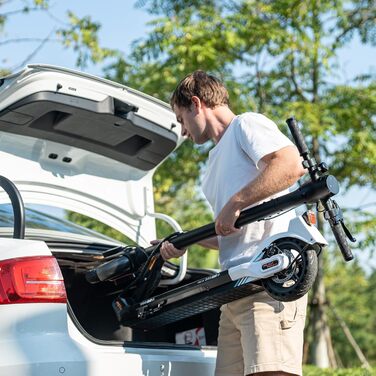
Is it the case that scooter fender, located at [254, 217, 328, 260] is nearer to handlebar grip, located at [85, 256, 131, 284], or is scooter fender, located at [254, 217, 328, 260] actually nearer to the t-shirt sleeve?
the t-shirt sleeve

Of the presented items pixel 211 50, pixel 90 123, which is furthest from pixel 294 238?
pixel 211 50

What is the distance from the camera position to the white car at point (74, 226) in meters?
2.88

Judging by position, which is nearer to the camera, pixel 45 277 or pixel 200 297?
pixel 45 277

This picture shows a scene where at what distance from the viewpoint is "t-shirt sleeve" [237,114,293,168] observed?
3.13 m

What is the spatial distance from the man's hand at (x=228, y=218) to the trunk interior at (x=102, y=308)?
0.91 meters

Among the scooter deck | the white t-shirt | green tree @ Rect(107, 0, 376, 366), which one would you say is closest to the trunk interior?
the scooter deck

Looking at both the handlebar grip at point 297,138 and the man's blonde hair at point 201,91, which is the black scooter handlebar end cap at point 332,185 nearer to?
the handlebar grip at point 297,138

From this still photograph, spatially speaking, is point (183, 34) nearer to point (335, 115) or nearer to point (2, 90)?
point (335, 115)

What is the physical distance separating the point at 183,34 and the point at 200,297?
8.10 metres

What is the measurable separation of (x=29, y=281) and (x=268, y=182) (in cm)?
101

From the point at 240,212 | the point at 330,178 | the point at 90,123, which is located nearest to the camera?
the point at 330,178

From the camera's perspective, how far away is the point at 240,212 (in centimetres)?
313

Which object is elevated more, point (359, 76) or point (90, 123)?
point (359, 76)

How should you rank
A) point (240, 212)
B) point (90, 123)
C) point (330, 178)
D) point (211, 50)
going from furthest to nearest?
point (211, 50) < point (90, 123) < point (240, 212) < point (330, 178)
